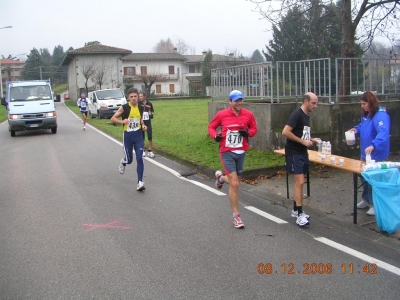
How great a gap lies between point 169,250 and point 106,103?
25414 mm

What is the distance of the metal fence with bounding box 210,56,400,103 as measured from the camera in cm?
1080

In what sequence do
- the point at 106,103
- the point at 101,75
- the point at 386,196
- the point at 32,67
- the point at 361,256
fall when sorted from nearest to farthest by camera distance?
the point at 361,256, the point at 386,196, the point at 106,103, the point at 101,75, the point at 32,67

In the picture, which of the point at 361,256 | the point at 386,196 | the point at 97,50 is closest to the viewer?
the point at 361,256

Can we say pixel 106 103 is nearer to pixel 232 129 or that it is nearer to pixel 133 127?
pixel 133 127

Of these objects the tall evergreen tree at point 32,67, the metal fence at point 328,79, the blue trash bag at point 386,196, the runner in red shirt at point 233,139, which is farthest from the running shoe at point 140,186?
the tall evergreen tree at point 32,67

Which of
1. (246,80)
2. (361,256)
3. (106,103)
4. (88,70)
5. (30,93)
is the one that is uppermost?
(88,70)

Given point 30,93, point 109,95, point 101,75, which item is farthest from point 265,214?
point 101,75

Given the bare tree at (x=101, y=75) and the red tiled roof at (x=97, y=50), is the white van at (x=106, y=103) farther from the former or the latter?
the red tiled roof at (x=97, y=50)

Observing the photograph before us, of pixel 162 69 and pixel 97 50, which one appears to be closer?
pixel 97 50

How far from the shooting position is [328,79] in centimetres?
1068

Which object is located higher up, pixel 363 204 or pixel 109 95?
pixel 109 95

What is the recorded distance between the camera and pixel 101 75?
58406mm

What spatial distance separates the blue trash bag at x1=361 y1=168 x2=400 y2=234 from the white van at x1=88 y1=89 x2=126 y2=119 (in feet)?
79.7

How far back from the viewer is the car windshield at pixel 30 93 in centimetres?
2092
